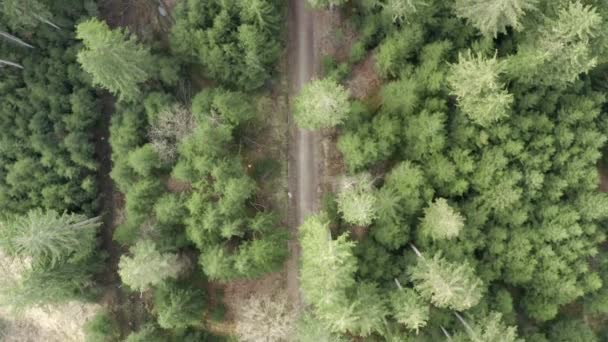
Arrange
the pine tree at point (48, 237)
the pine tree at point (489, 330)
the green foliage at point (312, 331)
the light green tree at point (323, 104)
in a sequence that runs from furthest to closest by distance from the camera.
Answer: the light green tree at point (323, 104) < the pine tree at point (48, 237) < the green foliage at point (312, 331) < the pine tree at point (489, 330)

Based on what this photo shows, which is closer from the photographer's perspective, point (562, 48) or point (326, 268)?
point (326, 268)

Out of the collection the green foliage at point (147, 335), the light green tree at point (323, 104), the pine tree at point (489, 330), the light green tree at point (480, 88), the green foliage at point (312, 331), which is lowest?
the green foliage at point (147, 335)

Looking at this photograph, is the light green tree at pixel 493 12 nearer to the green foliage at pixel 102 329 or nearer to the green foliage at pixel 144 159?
the green foliage at pixel 144 159

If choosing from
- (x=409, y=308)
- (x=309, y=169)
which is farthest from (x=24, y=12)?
(x=409, y=308)

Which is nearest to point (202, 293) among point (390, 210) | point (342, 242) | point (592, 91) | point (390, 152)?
point (342, 242)

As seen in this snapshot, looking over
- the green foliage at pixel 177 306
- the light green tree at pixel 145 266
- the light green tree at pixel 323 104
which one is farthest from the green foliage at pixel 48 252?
the light green tree at pixel 323 104

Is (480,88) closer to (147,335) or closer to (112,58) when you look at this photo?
(112,58)

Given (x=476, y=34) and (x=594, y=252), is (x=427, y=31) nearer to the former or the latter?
(x=476, y=34)
